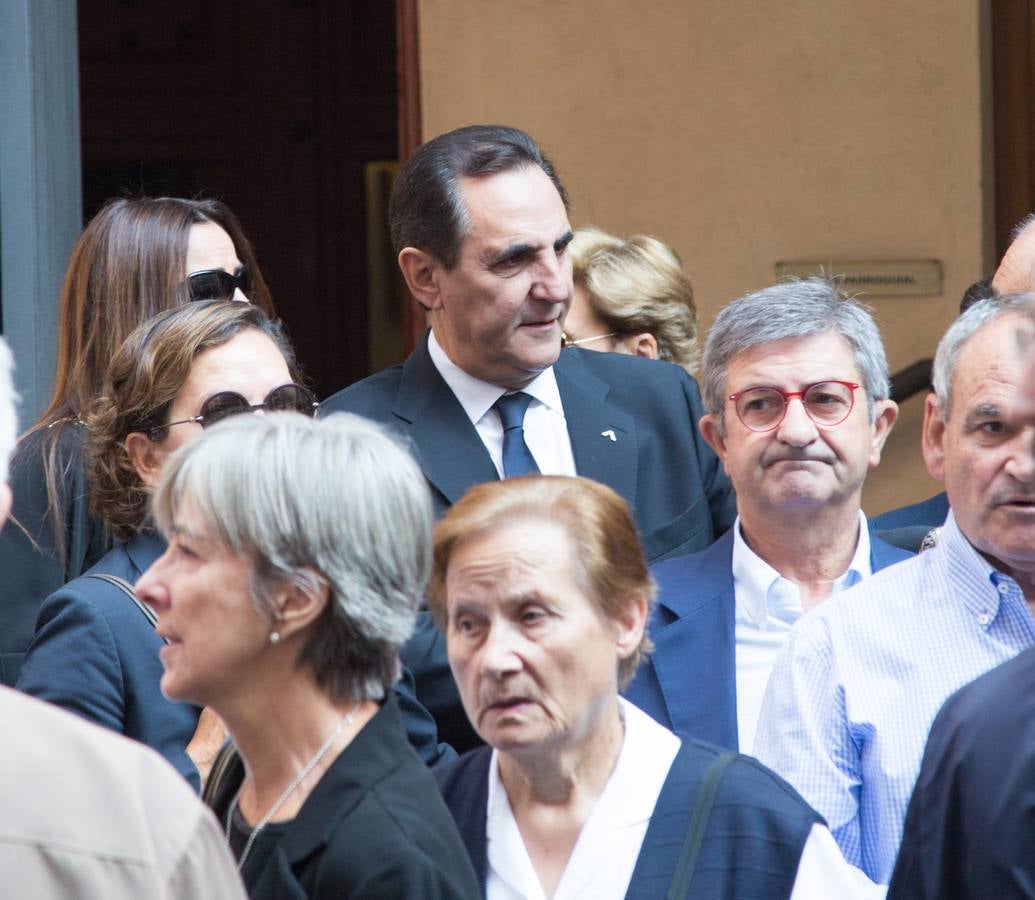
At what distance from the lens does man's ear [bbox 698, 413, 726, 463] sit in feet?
11.2

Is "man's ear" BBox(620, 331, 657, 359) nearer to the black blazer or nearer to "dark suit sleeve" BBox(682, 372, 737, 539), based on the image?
"dark suit sleeve" BBox(682, 372, 737, 539)

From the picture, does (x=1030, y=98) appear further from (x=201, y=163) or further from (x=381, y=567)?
(x=381, y=567)

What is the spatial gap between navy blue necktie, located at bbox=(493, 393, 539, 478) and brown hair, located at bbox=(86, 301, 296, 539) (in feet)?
2.26

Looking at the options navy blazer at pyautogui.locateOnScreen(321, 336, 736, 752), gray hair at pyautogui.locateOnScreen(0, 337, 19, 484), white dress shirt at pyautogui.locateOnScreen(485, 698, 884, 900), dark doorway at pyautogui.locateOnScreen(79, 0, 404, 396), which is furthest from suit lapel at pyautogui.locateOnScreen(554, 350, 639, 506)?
dark doorway at pyautogui.locateOnScreen(79, 0, 404, 396)

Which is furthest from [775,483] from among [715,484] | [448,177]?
[448,177]

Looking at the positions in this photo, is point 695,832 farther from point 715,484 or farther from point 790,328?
point 715,484

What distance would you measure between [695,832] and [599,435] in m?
1.30

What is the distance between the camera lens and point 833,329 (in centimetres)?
337

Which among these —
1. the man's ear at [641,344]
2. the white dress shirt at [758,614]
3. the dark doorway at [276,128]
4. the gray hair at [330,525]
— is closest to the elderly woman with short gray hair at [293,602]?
the gray hair at [330,525]

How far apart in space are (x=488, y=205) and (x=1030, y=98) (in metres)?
2.85

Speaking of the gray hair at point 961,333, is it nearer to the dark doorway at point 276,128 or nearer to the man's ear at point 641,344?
the man's ear at point 641,344

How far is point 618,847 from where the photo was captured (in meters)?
2.55

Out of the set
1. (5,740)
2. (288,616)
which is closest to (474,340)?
(288,616)

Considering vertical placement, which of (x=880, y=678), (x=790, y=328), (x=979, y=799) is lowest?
(x=880, y=678)
